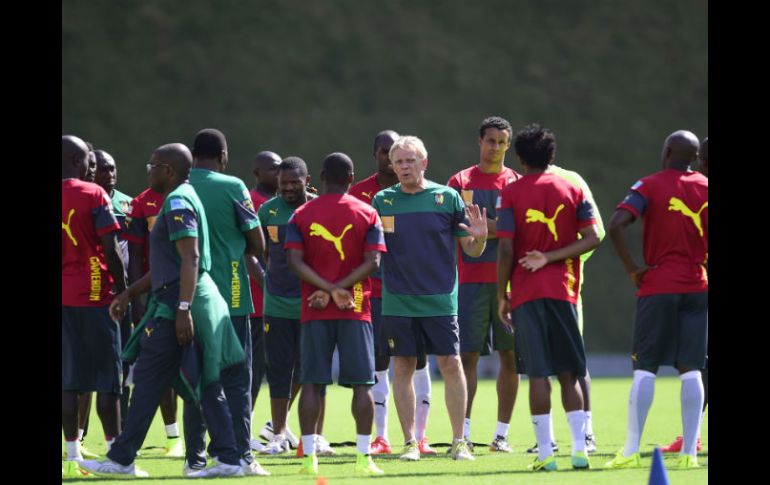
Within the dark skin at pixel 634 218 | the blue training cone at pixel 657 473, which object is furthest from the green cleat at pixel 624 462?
the blue training cone at pixel 657 473

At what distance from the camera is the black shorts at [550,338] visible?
839 centimetres

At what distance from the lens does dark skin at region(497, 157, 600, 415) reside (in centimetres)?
839

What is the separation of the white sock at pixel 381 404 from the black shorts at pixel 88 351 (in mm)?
2145

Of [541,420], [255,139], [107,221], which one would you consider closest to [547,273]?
[541,420]

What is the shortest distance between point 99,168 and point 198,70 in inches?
718

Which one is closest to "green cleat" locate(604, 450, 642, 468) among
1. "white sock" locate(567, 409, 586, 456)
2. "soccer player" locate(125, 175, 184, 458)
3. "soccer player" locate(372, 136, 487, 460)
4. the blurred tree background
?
"white sock" locate(567, 409, 586, 456)

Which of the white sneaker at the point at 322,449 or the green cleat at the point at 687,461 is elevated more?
the green cleat at the point at 687,461

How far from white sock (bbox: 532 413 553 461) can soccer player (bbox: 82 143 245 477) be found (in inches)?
70.1

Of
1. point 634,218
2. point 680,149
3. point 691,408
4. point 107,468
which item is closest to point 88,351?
point 107,468

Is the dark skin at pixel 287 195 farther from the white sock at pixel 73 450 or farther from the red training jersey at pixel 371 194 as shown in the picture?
the white sock at pixel 73 450

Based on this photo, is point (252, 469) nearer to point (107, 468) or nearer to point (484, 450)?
point (107, 468)

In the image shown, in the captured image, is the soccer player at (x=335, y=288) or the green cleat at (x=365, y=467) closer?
the green cleat at (x=365, y=467)

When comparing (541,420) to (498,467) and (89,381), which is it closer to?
(498,467)
